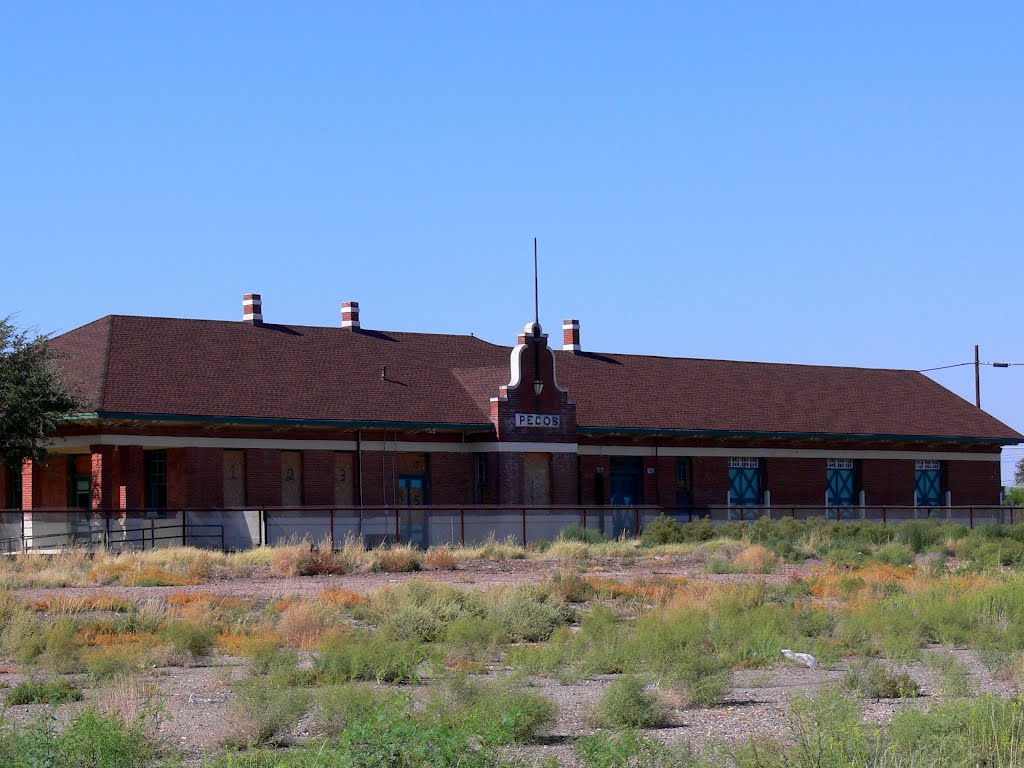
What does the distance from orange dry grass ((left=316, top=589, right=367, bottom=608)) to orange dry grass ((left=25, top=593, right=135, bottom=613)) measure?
327 cm

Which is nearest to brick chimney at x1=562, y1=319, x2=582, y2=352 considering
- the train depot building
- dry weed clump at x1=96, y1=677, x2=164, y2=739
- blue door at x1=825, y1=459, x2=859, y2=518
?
the train depot building

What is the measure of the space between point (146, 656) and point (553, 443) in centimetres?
3375

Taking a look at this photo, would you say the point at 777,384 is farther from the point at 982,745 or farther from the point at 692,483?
the point at 982,745

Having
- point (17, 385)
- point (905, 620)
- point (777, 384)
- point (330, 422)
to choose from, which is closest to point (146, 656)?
point (905, 620)

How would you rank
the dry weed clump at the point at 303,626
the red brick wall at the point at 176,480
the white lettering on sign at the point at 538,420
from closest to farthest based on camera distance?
the dry weed clump at the point at 303,626 < the red brick wall at the point at 176,480 < the white lettering on sign at the point at 538,420

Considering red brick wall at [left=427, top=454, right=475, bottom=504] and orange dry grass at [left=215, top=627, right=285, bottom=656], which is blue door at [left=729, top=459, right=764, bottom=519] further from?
orange dry grass at [left=215, top=627, right=285, bottom=656]

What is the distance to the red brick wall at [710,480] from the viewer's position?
56.7 metres

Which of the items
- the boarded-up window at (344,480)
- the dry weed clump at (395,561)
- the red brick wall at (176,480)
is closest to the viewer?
the dry weed clump at (395,561)

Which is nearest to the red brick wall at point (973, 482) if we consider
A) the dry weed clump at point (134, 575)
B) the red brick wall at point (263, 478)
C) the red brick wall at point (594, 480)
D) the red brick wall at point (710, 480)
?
the red brick wall at point (710, 480)

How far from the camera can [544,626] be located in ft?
77.7

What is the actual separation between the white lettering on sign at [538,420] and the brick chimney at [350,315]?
831 centimetres

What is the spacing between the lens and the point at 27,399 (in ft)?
140

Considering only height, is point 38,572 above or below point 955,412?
below

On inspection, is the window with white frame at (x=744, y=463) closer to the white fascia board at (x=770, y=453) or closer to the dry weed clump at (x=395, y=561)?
the white fascia board at (x=770, y=453)
